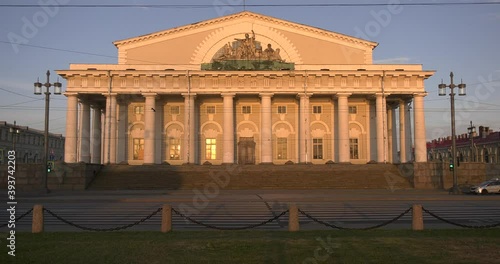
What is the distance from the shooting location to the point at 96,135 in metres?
55.6

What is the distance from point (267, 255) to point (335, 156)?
46052 millimetres

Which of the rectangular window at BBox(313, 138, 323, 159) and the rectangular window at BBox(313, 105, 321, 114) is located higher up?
the rectangular window at BBox(313, 105, 321, 114)

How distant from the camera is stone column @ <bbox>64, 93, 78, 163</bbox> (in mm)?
50125

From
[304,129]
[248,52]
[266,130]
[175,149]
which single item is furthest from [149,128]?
[304,129]

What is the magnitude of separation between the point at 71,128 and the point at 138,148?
823 centimetres

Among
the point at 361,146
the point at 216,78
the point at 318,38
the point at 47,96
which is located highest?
the point at 318,38

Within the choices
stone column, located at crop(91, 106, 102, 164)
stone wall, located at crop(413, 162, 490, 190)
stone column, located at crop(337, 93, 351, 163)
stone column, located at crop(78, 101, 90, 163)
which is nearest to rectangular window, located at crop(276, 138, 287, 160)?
stone column, located at crop(337, 93, 351, 163)

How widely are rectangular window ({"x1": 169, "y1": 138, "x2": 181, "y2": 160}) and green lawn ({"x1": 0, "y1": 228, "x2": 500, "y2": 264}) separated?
4270cm

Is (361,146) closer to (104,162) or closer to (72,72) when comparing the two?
(104,162)

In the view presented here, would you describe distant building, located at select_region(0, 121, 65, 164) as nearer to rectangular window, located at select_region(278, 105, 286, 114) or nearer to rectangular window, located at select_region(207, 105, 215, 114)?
rectangular window, located at select_region(207, 105, 215, 114)

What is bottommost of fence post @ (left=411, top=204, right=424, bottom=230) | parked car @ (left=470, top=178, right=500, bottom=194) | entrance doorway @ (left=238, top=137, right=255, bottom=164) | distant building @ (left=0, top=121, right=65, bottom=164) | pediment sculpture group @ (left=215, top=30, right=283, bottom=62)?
parked car @ (left=470, top=178, right=500, bottom=194)

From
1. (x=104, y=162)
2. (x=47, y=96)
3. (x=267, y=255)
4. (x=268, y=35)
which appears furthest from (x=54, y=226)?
(x=268, y=35)

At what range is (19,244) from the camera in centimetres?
1139

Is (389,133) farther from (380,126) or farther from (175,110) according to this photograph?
(175,110)
